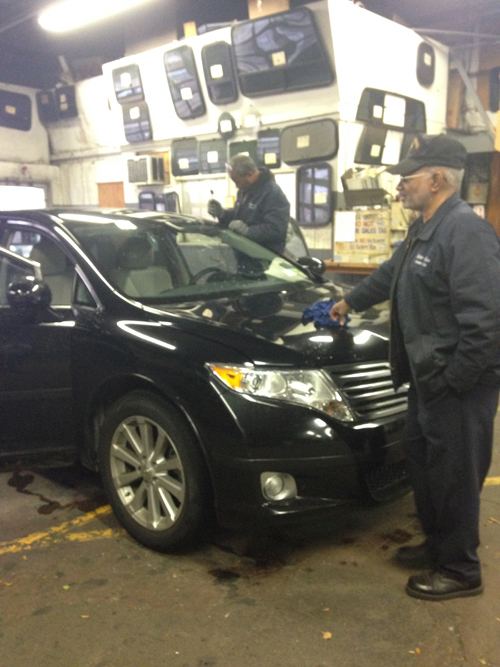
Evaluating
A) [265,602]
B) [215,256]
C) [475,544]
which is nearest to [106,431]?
[265,602]

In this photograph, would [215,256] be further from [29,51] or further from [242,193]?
[29,51]

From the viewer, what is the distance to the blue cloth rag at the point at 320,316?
2.74 metres

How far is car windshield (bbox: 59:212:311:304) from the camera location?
3041 mm

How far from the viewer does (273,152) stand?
8422mm

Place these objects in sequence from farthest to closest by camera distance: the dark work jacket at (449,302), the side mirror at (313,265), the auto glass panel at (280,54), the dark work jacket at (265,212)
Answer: the auto glass panel at (280,54) < the dark work jacket at (265,212) < the side mirror at (313,265) < the dark work jacket at (449,302)

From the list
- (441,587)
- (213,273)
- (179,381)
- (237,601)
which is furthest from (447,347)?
(213,273)

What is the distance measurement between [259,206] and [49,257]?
202 cm

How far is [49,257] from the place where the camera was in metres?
3.22

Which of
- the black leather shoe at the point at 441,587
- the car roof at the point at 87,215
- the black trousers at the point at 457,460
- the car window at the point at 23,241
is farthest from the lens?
the car window at the point at 23,241

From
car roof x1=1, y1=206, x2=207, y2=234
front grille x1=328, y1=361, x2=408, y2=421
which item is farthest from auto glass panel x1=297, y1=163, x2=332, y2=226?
front grille x1=328, y1=361, x2=408, y2=421

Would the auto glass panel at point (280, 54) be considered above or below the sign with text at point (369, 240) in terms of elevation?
above

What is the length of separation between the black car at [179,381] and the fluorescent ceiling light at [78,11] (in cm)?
593

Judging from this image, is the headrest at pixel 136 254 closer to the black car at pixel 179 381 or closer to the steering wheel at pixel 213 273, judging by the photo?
the black car at pixel 179 381

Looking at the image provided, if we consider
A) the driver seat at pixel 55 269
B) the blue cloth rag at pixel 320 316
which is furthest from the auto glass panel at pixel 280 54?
the blue cloth rag at pixel 320 316
